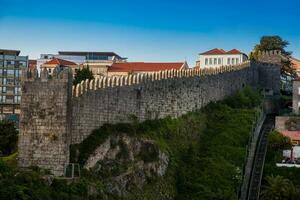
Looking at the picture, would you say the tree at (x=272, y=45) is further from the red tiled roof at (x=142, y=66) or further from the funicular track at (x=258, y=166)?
the funicular track at (x=258, y=166)

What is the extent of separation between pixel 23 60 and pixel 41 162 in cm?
7827

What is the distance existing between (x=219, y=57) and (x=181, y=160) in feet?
218

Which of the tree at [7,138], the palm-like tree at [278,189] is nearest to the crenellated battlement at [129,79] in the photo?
the palm-like tree at [278,189]

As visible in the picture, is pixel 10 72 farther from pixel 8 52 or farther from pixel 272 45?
pixel 272 45

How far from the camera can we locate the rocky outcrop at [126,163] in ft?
102

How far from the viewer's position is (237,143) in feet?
144

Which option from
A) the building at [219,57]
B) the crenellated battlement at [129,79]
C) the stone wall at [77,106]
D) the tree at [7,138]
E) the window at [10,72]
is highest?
the building at [219,57]

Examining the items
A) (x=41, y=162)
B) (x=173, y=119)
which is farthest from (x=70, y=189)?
(x=173, y=119)

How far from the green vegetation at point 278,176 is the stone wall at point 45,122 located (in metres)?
13.7

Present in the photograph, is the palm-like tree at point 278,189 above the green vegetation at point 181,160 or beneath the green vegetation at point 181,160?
beneath

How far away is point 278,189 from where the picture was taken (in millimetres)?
37031

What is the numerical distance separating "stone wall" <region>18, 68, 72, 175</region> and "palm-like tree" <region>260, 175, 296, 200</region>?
1350cm

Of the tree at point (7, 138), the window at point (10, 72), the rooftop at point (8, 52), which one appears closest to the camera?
the tree at point (7, 138)

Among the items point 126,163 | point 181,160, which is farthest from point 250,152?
point 126,163
